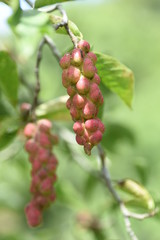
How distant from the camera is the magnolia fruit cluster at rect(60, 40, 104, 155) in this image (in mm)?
857

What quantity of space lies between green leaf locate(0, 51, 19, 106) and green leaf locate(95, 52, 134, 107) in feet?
0.96

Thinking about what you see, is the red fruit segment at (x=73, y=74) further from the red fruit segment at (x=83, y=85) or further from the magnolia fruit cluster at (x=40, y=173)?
the magnolia fruit cluster at (x=40, y=173)

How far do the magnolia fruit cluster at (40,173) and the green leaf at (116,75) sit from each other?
234mm

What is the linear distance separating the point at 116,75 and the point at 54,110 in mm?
331

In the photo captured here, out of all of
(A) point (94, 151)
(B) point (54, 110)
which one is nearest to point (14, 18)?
(B) point (54, 110)

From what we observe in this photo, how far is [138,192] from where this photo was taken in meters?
1.34

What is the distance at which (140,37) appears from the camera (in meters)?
6.10

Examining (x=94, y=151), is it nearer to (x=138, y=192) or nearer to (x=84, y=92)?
(x=138, y=192)

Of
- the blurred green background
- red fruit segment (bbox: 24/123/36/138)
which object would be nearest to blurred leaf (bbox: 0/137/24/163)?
the blurred green background

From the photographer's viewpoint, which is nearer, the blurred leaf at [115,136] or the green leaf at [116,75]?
the green leaf at [116,75]

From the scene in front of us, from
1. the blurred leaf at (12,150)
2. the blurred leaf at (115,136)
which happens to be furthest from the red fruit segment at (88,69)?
the blurred leaf at (115,136)

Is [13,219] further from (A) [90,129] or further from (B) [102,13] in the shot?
(B) [102,13]

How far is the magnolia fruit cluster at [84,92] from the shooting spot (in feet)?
2.81

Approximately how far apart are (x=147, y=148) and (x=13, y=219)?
1463 millimetres
